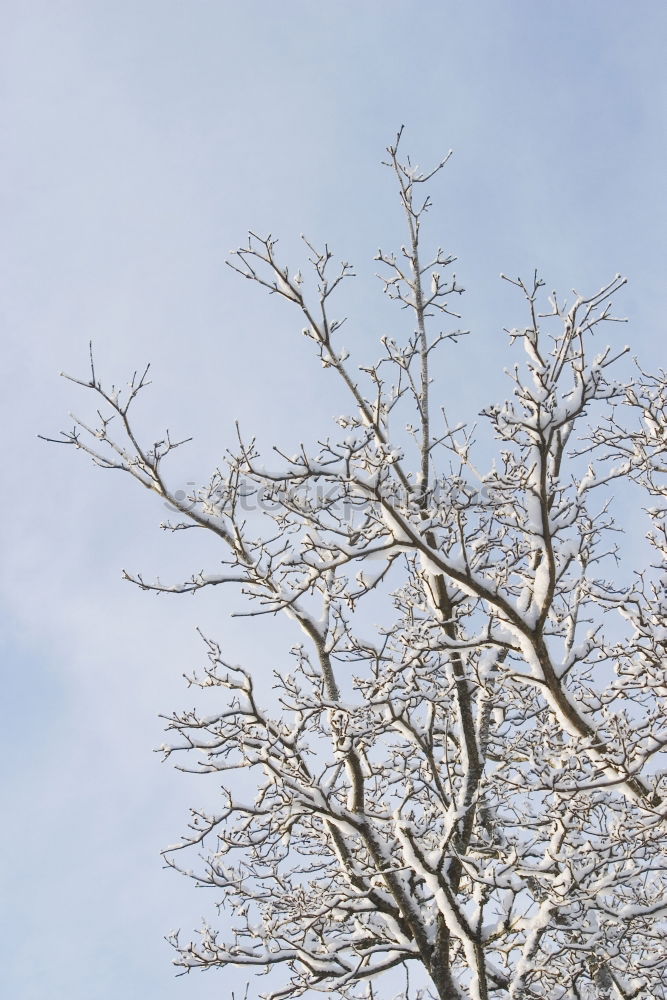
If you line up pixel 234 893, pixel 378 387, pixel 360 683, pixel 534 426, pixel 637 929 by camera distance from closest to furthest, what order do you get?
pixel 534 426 < pixel 378 387 < pixel 360 683 < pixel 637 929 < pixel 234 893

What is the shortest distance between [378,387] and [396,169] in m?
2.83

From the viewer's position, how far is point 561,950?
6434 millimetres

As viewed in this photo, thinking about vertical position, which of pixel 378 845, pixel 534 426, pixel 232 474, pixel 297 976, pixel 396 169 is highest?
pixel 396 169

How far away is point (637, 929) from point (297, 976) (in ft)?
10.1

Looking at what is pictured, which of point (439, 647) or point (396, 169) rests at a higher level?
point (396, 169)

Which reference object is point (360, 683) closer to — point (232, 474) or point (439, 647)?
point (439, 647)

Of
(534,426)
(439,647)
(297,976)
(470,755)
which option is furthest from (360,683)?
(297,976)

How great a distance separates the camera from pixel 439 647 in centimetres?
573

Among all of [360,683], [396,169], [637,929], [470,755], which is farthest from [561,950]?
[396,169]

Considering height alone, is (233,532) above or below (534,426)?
above

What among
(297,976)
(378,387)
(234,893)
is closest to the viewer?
(378,387)

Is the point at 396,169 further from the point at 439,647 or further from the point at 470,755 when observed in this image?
the point at 470,755

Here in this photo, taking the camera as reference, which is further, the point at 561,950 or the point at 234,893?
the point at 234,893

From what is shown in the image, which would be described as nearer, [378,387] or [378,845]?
[378,387]
